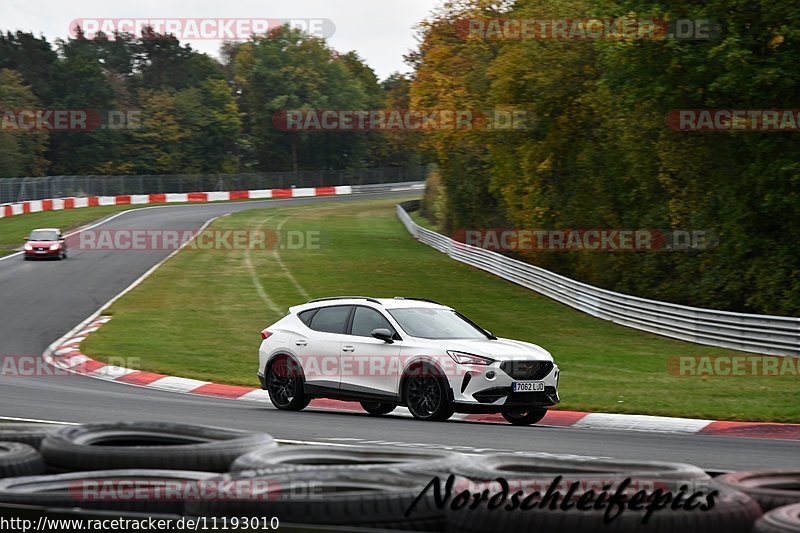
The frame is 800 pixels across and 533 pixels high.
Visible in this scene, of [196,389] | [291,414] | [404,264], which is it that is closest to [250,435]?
[291,414]

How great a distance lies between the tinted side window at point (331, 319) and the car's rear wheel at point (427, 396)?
1526mm

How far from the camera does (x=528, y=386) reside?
45.5 ft

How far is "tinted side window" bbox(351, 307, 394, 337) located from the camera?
48.9ft

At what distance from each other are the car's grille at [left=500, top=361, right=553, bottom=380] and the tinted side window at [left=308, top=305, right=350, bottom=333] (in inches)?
101

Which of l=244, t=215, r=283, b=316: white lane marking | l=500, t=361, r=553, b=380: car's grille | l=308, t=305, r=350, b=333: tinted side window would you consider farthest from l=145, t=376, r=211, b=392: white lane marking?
l=244, t=215, r=283, b=316: white lane marking

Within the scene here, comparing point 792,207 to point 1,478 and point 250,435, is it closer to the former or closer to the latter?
point 250,435

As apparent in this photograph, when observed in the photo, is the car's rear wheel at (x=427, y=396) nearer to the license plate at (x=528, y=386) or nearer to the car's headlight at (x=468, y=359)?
the car's headlight at (x=468, y=359)

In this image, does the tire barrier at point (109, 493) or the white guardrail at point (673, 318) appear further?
the white guardrail at point (673, 318)

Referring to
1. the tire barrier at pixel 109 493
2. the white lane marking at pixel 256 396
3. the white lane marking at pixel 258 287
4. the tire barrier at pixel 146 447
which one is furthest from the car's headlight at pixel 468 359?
the white lane marking at pixel 258 287

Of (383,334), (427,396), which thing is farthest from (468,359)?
(383,334)

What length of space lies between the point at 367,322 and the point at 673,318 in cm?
1397

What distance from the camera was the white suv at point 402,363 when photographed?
1378 cm

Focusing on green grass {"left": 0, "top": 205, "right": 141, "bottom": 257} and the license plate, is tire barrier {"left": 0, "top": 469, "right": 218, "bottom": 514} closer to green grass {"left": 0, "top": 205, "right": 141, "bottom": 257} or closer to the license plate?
the license plate

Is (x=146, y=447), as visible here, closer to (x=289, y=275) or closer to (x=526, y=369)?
(x=526, y=369)
